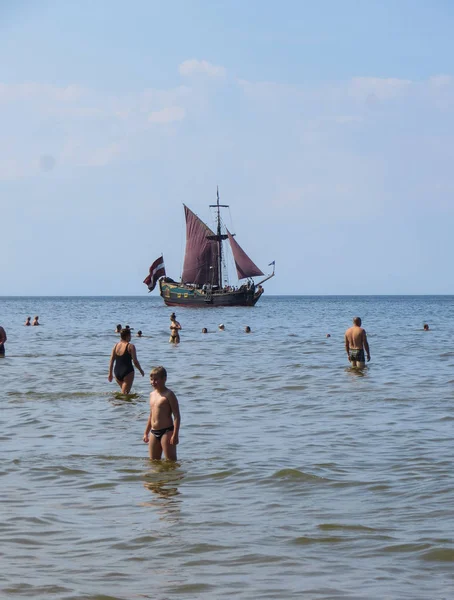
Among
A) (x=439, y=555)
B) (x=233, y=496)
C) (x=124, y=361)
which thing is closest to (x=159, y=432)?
(x=233, y=496)

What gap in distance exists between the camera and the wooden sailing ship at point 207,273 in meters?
92.8

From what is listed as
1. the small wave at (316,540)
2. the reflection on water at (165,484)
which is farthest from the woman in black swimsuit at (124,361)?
the small wave at (316,540)

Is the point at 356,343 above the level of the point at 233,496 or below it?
above

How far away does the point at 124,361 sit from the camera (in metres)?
17.6

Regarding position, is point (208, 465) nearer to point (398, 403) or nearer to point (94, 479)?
point (94, 479)

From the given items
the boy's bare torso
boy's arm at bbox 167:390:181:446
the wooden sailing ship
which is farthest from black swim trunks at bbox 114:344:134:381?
the wooden sailing ship

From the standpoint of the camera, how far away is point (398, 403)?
17.0m

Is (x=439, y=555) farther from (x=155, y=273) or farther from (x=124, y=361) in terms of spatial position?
(x=155, y=273)

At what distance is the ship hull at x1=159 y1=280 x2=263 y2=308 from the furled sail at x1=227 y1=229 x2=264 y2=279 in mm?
4393

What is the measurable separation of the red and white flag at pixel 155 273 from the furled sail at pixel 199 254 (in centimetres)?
272

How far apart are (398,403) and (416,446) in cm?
519

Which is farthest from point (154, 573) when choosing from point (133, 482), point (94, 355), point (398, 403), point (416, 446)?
point (94, 355)

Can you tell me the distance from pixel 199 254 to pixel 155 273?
5.98 m

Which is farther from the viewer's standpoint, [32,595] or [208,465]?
[208,465]
